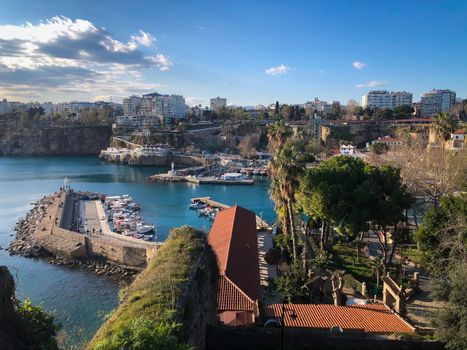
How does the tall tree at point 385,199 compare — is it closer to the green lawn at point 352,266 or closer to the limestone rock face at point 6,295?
the green lawn at point 352,266

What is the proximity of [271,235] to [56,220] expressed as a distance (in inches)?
844

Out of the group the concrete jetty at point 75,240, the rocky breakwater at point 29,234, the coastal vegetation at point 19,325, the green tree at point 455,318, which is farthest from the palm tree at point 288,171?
the rocky breakwater at point 29,234

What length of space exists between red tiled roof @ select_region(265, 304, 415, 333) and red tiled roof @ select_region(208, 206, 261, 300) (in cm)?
208

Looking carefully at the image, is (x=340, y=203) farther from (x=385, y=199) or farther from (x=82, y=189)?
(x=82, y=189)

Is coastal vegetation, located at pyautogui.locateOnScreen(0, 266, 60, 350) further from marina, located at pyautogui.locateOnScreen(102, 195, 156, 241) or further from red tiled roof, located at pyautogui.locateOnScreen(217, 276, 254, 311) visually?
marina, located at pyautogui.locateOnScreen(102, 195, 156, 241)

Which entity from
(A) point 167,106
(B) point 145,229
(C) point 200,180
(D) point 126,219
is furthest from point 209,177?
(A) point 167,106

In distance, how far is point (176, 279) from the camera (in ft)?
32.8

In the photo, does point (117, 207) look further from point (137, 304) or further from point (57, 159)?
point (57, 159)

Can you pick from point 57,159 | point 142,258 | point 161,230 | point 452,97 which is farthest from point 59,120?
point 452,97

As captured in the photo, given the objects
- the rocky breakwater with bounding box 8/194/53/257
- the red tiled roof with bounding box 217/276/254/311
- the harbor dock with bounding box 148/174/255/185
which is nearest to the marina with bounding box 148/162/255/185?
the harbor dock with bounding box 148/174/255/185

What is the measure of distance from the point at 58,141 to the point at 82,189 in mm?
60827

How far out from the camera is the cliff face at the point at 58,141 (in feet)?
363

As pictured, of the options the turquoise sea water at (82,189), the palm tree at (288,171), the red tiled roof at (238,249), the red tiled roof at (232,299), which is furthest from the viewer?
the turquoise sea water at (82,189)

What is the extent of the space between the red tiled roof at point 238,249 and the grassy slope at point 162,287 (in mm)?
3697
